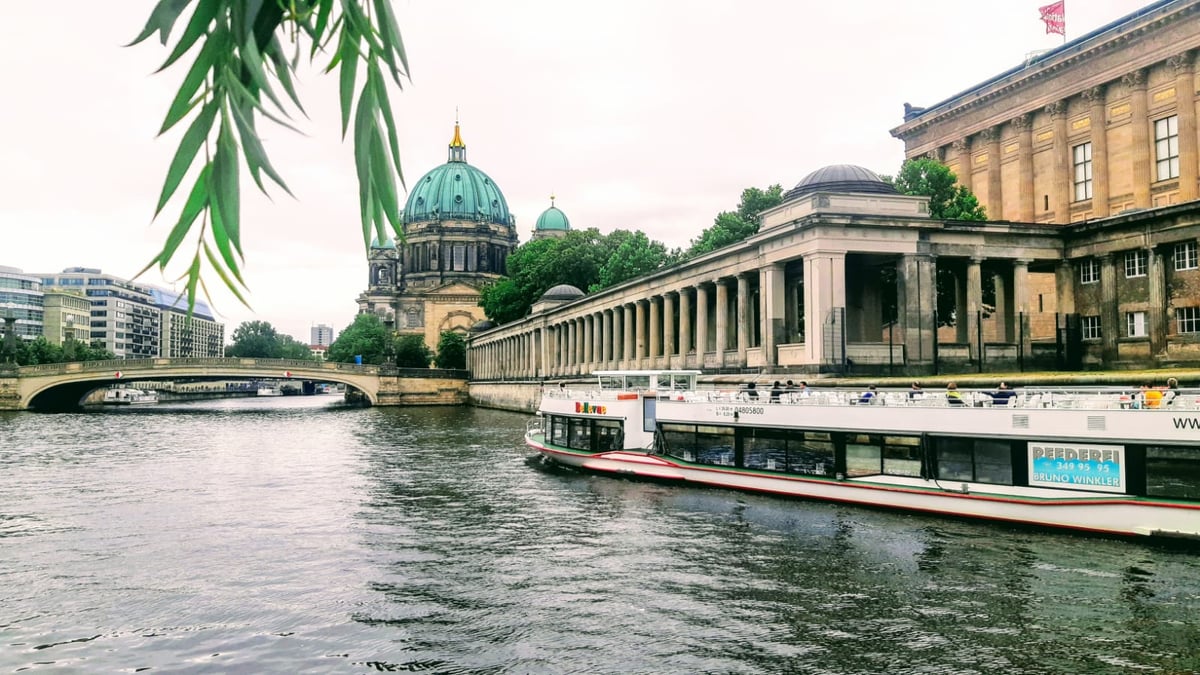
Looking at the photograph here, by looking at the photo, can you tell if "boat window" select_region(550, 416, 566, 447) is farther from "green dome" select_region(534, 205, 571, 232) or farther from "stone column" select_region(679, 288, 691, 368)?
"green dome" select_region(534, 205, 571, 232)

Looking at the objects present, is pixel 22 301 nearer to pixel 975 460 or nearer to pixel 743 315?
pixel 743 315

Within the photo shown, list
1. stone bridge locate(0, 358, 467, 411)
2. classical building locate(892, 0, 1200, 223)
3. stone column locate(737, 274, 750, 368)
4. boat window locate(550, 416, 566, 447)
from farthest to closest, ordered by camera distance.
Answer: stone bridge locate(0, 358, 467, 411), stone column locate(737, 274, 750, 368), classical building locate(892, 0, 1200, 223), boat window locate(550, 416, 566, 447)

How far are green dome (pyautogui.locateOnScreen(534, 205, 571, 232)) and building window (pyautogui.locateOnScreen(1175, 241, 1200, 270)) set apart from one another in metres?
154

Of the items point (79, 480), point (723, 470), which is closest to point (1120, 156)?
point (723, 470)

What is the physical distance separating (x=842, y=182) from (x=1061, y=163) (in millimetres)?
23592

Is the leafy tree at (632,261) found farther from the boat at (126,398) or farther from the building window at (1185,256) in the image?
the boat at (126,398)

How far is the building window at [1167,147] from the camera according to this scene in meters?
55.5

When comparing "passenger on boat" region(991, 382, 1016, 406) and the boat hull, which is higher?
"passenger on boat" region(991, 382, 1016, 406)

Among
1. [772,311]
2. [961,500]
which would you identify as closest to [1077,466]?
[961,500]

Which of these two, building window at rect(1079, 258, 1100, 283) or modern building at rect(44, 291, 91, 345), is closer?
building window at rect(1079, 258, 1100, 283)

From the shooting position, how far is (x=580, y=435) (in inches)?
1543

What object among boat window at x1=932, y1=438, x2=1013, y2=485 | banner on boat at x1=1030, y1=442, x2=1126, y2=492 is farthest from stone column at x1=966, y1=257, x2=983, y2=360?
banner on boat at x1=1030, y1=442, x2=1126, y2=492

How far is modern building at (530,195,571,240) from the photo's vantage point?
191 meters

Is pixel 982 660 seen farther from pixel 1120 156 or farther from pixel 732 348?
pixel 1120 156
